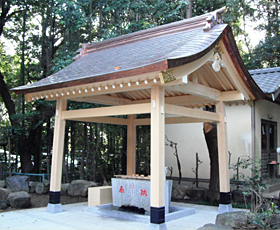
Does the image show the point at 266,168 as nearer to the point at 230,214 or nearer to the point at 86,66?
the point at 230,214

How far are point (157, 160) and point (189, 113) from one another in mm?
1314

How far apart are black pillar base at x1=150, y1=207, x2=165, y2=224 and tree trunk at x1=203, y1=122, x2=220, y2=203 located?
3.23m

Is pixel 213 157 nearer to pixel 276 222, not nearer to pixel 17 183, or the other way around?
pixel 276 222

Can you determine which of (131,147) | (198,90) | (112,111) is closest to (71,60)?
(131,147)

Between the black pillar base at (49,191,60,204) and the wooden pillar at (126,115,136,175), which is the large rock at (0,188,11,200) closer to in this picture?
the black pillar base at (49,191,60,204)

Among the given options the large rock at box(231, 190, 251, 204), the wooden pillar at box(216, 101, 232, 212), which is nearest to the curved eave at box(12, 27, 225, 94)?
the wooden pillar at box(216, 101, 232, 212)

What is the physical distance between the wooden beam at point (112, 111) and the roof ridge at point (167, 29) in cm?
207

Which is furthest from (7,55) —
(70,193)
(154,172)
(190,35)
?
(154,172)

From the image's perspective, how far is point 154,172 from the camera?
4852 millimetres

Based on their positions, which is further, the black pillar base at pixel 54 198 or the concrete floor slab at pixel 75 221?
the black pillar base at pixel 54 198

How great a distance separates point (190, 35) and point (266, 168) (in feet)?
17.2

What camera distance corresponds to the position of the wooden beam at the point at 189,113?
525 centimetres

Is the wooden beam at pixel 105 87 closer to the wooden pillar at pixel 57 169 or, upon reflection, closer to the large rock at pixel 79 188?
the wooden pillar at pixel 57 169

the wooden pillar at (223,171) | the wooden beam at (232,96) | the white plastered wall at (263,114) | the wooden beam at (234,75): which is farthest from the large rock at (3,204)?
the white plastered wall at (263,114)
